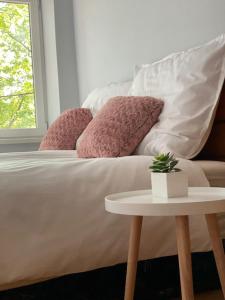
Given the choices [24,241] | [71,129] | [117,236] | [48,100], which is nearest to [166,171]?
[117,236]

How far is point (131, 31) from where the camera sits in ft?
9.44

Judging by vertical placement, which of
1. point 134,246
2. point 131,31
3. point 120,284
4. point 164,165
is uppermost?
point 131,31

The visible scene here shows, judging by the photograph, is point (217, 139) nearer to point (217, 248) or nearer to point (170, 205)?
point (217, 248)

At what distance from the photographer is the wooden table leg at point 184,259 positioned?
1.09 meters

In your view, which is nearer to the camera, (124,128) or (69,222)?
(69,222)

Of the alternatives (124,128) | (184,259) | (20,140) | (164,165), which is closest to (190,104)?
(124,128)

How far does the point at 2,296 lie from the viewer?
143cm

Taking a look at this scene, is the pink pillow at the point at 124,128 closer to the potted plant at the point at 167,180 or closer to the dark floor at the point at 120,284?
the dark floor at the point at 120,284

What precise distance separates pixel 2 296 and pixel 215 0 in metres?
1.49

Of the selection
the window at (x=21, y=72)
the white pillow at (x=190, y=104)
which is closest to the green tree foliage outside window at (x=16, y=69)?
the window at (x=21, y=72)

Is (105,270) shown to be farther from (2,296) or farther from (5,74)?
(5,74)

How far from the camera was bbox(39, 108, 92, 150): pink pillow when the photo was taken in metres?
2.71

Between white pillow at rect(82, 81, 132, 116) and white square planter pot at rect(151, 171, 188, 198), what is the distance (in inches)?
53.8

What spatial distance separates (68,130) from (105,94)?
0.30 meters
